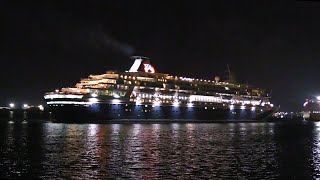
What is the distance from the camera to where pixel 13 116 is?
148500 millimetres

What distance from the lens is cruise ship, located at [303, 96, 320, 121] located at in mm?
168750

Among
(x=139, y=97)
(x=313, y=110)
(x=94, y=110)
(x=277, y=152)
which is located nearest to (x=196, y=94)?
(x=139, y=97)

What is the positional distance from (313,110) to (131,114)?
110 m

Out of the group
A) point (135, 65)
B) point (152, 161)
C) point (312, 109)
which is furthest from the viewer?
point (312, 109)

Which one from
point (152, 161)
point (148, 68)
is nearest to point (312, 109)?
point (148, 68)

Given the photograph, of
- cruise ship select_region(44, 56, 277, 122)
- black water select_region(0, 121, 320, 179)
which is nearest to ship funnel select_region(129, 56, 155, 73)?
cruise ship select_region(44, 56, 277, 122)

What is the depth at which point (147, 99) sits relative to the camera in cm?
8919

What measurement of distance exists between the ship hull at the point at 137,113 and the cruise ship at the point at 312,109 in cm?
7193

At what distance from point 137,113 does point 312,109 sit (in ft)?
357

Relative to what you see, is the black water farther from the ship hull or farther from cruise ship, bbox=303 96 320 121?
cruise ship, bbox=303 96 320 121

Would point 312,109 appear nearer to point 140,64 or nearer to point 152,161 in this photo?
point 140,64

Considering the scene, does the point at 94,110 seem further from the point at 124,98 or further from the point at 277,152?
the point at 277,152

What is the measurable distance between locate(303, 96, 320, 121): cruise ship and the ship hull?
236 ft

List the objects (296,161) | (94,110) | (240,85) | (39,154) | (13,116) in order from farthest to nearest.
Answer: (13,116) < (240,85) < (94,110) < (39,154) < (296,161)
